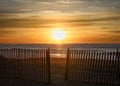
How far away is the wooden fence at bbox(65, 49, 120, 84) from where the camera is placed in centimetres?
2012

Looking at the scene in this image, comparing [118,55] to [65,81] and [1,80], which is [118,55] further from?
[1,80]

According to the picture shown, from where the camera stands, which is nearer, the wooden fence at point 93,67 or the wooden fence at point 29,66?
the wooden fence at point 93,67

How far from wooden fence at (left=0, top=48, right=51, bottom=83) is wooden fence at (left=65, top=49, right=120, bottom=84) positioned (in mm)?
1556

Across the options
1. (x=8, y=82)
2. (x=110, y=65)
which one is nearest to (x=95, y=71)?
(x=110, y=65)

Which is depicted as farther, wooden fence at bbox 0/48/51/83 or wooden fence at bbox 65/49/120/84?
wooden fence at bbox 0/48/51/83

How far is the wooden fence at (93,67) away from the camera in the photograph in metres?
20.1

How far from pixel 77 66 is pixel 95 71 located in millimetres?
1385

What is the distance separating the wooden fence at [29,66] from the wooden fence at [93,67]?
156 centimetres

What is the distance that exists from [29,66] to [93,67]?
4.35 meters

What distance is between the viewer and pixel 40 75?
20.9 metres

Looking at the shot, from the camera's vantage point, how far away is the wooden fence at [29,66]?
20641 mm

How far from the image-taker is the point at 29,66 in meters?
21.4

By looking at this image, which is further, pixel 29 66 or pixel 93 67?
pixel 29 66

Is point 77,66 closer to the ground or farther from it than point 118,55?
closer to the ground
